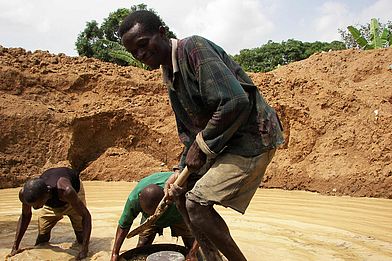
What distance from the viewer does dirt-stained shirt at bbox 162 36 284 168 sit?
1814 mm

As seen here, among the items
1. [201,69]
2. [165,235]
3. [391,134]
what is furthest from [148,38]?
[391,134]

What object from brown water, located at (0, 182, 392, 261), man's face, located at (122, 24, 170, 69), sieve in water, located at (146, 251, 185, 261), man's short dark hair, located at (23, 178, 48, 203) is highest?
man's face, located at (122, 24, 170, 69)

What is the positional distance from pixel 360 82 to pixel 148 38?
8.34 meters

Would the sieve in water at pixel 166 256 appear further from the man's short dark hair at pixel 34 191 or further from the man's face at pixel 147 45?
the man's face at pixel 147 45

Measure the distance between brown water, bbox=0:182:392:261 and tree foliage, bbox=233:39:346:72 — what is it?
1737cm

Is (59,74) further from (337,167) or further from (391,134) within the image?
(391,134)

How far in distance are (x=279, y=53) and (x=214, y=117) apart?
2207 cm

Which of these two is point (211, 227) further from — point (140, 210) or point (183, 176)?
point (140, 210)

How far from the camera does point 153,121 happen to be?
915 centimetres

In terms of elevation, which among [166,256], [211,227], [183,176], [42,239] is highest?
[183,176]

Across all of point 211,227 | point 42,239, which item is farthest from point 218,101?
point 42,239

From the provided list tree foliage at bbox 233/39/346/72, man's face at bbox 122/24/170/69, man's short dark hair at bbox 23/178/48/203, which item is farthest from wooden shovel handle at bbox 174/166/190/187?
tree foliage at bbox 233/39/346/72

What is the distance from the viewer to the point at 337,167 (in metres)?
6.95

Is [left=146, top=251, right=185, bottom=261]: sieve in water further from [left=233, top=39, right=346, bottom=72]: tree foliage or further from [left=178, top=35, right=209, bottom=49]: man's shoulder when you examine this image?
[left=233, top=39, right=346, bottom=72]: tree foliage
